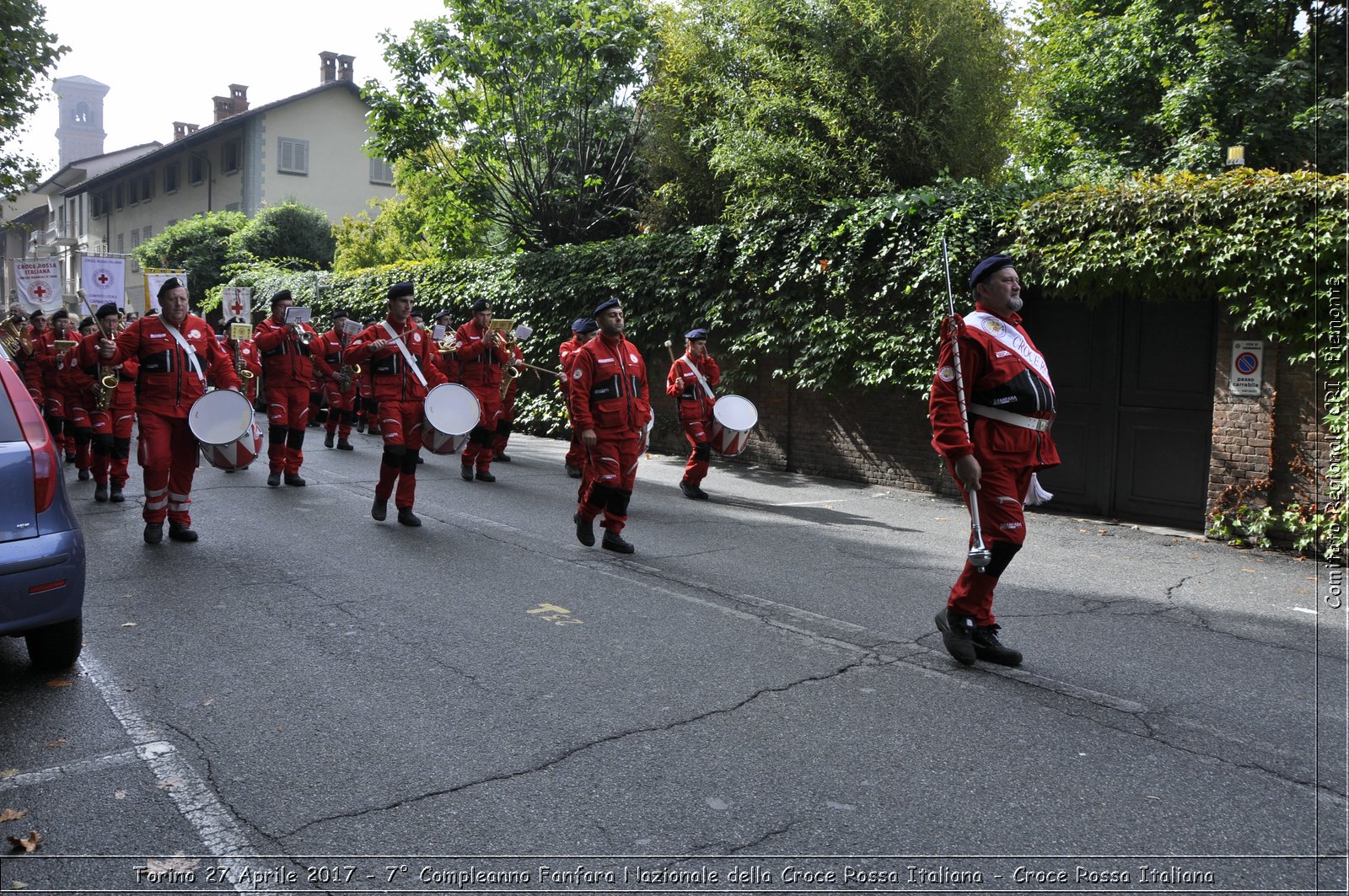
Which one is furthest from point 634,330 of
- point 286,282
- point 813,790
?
point 286,282

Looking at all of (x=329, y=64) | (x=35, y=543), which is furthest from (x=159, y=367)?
(x=329, y=64)

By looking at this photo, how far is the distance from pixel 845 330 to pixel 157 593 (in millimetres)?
8467

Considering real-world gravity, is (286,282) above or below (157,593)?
above

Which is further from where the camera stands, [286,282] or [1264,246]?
[286,282]

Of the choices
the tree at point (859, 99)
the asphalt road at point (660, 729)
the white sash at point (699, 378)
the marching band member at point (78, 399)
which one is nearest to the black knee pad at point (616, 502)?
the asphalt road at point (660, 729)

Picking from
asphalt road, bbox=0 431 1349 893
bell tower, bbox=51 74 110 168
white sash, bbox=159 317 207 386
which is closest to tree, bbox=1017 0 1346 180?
asphalt road, bbox=0 431 1349 893

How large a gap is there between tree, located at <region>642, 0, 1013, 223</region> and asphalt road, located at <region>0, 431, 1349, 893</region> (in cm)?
1431

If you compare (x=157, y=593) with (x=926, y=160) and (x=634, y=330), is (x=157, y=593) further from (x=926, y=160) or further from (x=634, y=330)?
(x=926, y=160)

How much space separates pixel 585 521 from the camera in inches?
332

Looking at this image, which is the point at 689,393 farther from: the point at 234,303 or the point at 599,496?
the point at 234,303

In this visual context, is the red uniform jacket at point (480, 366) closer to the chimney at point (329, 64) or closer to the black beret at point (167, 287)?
the black beret at point (167, 287)

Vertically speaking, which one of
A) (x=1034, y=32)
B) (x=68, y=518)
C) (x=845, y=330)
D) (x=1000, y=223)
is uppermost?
(x=1034, y=32)

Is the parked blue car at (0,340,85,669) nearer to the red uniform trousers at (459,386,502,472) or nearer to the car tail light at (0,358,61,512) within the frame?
the car tail light at (0,358,61,512)

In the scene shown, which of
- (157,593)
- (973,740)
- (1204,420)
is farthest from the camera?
(1204,420)
